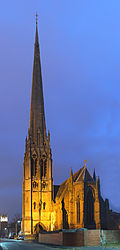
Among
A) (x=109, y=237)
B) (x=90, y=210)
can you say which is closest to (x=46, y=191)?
(x=90, y=210)

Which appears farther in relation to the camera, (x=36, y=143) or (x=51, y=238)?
(x=36, y=143)

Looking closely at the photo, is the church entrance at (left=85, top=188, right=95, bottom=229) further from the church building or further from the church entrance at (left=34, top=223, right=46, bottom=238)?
the church entrance at (left=34, top=223, right=46, bottom=238)

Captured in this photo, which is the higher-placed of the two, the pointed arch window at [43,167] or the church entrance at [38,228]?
the pointed arch window at [43,167]

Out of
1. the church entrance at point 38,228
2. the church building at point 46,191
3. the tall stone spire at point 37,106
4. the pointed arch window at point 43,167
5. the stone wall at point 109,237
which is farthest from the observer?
the tall stone spire at point 37,106

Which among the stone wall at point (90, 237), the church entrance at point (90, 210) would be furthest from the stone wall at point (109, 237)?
the church entrance at point (90, 210)

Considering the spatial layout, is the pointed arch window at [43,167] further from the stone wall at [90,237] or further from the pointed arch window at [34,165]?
the stone wall at [90,237]

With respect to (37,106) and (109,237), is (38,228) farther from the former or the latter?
(109,237)

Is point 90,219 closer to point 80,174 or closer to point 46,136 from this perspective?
point 80,174

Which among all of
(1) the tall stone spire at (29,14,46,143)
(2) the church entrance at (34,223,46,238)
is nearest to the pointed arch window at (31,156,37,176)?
(1) the tall stone spire at (29,14,46,143)

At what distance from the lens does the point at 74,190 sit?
69312mm

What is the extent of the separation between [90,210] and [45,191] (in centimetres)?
1444

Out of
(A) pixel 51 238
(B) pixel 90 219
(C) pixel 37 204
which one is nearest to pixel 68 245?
(A) pixel 51 238

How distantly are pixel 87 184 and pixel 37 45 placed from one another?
41712 millimetres

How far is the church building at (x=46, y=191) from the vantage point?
67938mm
